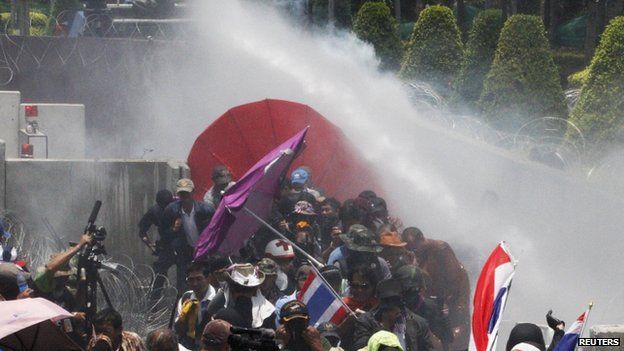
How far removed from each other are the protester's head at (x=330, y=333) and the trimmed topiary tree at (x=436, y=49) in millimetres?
16674

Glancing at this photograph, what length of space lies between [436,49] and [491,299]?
18.2 metres

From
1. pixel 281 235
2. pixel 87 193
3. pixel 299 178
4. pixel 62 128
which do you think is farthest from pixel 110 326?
pixel 62 128

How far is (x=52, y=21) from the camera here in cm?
3309

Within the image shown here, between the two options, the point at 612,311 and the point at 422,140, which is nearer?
the point at 612,311

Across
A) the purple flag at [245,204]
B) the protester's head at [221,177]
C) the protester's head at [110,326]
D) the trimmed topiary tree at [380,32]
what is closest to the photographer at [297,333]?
the protester's head at [110,326]

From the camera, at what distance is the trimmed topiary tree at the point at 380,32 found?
26703 millimetres

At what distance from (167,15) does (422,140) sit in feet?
32.4

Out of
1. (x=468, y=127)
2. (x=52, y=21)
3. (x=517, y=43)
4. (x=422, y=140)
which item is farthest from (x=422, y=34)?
(x=52, y=21)

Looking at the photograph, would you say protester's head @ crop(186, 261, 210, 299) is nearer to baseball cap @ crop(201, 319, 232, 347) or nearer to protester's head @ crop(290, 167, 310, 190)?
baseball cap @ crop(201, 319, 232, 347)

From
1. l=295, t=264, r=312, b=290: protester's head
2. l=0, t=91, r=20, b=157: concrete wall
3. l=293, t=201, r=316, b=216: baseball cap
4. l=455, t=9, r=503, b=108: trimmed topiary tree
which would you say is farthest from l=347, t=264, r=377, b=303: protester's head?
l=455, t=9, r=503, b=108: trimmed topiary tree

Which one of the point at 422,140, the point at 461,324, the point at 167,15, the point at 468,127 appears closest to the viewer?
the point at 461,324

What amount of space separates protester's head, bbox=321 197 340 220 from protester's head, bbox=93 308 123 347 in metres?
4.93

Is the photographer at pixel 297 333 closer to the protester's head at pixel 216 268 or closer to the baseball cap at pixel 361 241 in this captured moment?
the protester's head at pixel 216 268

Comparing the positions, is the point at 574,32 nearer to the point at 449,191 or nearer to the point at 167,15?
the point at 167,15
